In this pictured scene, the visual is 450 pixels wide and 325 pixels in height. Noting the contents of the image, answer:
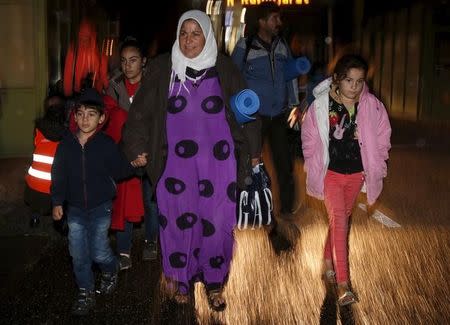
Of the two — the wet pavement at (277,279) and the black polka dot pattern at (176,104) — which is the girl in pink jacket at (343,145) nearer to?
the wet pavement at (277,279)

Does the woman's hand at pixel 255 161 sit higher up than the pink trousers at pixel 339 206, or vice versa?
the woman's hand at pixel 255 161

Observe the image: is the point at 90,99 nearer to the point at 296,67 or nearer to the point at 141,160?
the point at 141,160

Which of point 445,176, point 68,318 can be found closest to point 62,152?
point 68,318

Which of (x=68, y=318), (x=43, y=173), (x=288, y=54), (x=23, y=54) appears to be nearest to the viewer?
(x=68, y=318)

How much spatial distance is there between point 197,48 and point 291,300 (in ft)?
6.25

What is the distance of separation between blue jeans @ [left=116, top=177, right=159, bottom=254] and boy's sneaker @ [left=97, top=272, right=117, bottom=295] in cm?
64

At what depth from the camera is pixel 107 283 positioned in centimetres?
536

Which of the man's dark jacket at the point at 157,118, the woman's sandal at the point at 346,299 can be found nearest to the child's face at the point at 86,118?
the man's dark jacket at the point at 157,118

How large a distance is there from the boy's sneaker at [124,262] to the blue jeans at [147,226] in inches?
2.1

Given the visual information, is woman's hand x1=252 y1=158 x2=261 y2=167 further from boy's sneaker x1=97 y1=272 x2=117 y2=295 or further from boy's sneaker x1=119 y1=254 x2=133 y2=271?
boy's sneaker x1=119 y1=254 x2=133 y2=271

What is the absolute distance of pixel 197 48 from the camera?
489 cm

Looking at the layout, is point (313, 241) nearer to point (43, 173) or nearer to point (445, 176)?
point (43, 173)

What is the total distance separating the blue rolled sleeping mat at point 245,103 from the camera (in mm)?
4812

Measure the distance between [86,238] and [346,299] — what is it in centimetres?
187
